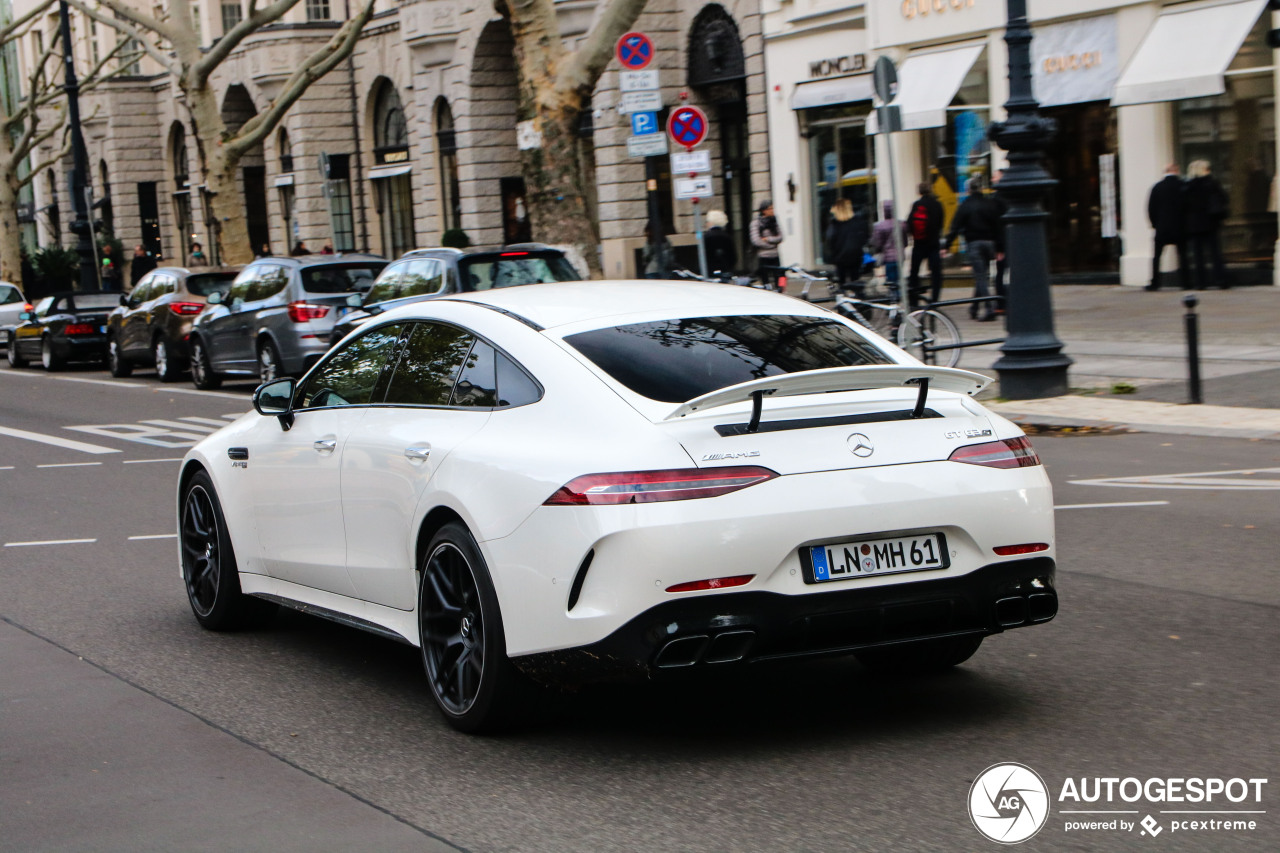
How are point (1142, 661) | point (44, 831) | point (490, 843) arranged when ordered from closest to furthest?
point (490, 843), point (44, 831), point (1142, 661)

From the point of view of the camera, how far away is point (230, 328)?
21328 millimetres

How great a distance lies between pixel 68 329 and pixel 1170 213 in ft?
57.5

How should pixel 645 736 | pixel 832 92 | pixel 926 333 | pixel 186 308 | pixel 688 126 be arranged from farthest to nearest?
1. pixel 832 92
2. pixel 186 308
3. pixel 688 126
4. pixel 926 333
5. pixel 645 736

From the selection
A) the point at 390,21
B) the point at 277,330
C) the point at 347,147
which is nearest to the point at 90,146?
the point at 347,147

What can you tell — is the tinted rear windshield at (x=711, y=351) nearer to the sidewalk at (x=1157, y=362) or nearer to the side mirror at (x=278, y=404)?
the side mirror at (x=278, y=404)

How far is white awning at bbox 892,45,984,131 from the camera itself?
1065 inches

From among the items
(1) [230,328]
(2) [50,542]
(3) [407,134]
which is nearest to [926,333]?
(1) [230,328]

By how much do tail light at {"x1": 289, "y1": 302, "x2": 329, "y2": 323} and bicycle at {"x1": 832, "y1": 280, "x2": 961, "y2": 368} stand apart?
6.35 metres

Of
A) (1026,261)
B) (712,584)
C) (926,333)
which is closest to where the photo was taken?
(712,584)

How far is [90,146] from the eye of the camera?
63562 millimetres

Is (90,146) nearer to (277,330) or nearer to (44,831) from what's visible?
(277,330)

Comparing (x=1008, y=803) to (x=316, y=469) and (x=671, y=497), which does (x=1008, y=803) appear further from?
(x=316, y=469)

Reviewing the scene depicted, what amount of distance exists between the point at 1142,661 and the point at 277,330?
15.5 meters

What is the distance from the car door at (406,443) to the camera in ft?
18.3
